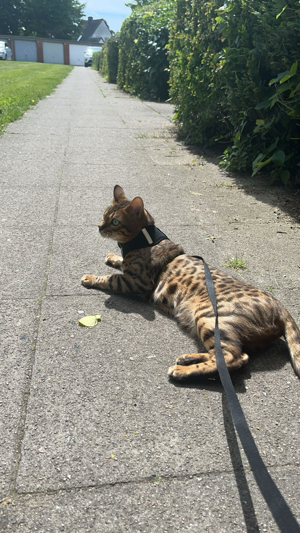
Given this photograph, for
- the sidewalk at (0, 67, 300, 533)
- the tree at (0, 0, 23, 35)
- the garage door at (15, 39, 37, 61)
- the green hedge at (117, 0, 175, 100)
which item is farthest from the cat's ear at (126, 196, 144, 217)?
the tree at (0, 0, 23, 35)

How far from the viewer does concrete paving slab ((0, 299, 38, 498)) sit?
2126 millimetres

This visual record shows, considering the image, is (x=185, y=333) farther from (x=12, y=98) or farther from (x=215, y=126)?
(x=12, y=98)

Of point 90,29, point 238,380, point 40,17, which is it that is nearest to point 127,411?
point 238,380

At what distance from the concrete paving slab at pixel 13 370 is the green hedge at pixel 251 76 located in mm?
4181

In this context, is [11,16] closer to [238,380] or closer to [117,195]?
[117,195]

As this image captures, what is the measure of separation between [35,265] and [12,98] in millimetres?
12103

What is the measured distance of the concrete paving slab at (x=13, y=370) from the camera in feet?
6.98

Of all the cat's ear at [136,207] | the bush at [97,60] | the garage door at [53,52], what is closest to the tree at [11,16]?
the garage door at [53,52]

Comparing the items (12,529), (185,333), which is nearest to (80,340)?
(185,333)

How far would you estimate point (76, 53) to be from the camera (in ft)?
242

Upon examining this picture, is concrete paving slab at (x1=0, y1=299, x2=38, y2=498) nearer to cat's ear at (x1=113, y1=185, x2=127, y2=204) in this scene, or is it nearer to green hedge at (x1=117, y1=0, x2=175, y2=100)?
cat's ear at (x1=113, y1=185, x2=127, y2=204)

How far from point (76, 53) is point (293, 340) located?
80.3 m

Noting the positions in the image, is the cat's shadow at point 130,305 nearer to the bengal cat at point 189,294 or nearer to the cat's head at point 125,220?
the bengal cat at point 189,294

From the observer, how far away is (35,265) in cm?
414
